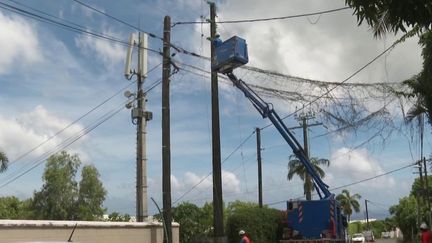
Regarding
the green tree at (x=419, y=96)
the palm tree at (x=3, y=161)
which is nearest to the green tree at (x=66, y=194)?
the palm tree at (x=3, y=161)

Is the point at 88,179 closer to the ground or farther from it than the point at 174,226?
farther from it

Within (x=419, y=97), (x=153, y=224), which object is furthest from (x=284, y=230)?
(x=419, y=97)

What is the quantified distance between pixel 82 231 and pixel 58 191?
30.6 metres

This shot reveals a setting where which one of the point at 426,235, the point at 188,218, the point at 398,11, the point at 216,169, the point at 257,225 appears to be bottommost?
the point at 426,235

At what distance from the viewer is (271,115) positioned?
76.3 ft

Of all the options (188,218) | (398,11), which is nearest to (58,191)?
(188,218)

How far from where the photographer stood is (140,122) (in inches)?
890

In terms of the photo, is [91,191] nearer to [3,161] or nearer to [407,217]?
[3,161]

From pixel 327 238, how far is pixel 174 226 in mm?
5346

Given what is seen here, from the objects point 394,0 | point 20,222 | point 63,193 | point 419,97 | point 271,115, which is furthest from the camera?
point 63,193

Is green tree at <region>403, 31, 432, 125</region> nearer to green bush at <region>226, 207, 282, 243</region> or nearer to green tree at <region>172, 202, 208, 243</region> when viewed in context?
green bush at <region>226, 207, 282, 243</region>

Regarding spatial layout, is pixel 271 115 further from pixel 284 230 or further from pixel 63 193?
pixel 63 193

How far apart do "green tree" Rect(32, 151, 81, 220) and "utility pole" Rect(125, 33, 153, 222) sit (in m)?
23.7

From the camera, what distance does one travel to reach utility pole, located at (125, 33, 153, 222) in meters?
21.3
